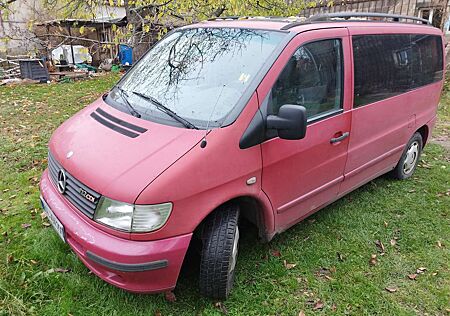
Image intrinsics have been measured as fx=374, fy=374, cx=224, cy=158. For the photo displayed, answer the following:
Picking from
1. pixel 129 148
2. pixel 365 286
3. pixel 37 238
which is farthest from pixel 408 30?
pixel 37 238

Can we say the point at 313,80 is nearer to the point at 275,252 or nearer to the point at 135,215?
the point at 275,252

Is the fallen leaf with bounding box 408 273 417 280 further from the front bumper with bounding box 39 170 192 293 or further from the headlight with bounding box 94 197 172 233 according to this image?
the headlight with bounding box 94 197 172 233

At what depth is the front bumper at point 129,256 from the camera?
2.19 metres

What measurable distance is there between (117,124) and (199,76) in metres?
0.72

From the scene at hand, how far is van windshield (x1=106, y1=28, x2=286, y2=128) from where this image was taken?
2.63 m

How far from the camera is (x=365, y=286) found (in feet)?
9.62

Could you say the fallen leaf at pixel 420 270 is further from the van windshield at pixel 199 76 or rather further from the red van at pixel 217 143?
the van windshield at pixel 199 76

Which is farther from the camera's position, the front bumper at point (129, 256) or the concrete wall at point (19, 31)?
the concrete wall at point (19, 31)

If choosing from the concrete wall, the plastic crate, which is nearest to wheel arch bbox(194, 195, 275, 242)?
the concrete wall

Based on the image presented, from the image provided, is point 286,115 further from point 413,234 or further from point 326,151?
point 413,234

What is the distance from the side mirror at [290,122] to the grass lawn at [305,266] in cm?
125

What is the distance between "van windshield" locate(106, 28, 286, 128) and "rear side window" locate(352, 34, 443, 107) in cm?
98

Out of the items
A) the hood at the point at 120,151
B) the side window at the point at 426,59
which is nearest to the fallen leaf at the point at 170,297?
the hood at the point at 120,151

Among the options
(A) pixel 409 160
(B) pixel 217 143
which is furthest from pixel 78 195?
(A) pixel 409 160
